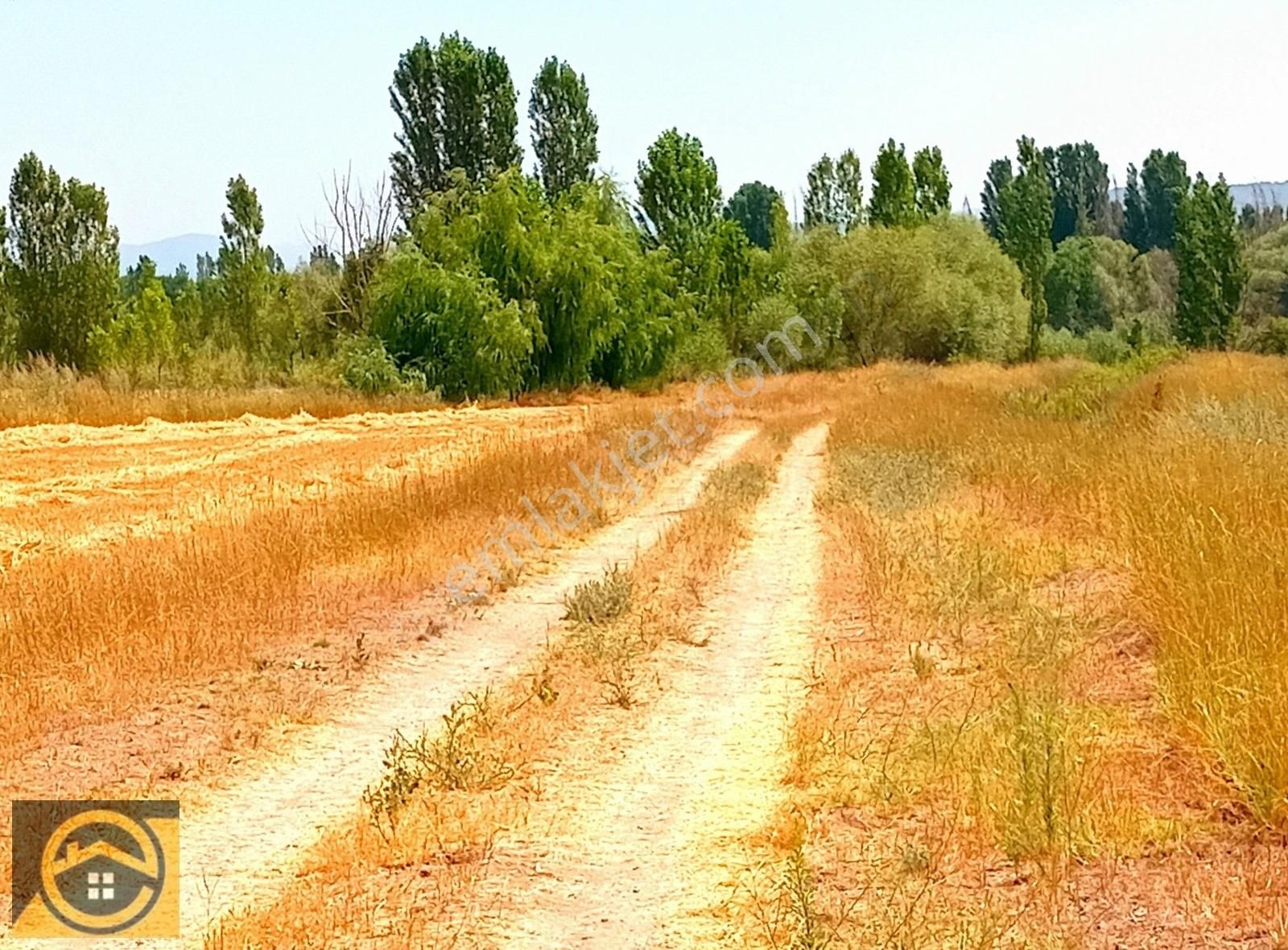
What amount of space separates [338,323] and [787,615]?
4058cm

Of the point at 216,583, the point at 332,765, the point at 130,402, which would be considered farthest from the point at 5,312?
the point at 332,765

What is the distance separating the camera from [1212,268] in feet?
179

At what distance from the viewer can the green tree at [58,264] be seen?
43.4m

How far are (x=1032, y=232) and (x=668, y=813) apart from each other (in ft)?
202

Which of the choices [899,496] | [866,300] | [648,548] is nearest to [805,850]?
[648,548]

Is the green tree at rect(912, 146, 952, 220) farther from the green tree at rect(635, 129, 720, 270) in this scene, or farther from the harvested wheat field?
the harvested wheat field

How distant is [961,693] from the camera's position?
7.08 meters

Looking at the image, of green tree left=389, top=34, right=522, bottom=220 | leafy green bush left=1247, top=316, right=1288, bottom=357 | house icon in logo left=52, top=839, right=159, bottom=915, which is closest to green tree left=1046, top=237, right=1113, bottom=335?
leafy green bush left=1247, top=316, right=1288, bottom=357

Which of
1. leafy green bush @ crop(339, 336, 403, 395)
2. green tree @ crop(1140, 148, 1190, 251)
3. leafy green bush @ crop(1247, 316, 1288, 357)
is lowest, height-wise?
leafy green bush @ crop(1247, 316, 1288, 357)

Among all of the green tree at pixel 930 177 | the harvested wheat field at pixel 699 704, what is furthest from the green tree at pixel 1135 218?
the harvested wheat field at pixel 699 704

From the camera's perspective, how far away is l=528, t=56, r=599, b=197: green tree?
2096 inches

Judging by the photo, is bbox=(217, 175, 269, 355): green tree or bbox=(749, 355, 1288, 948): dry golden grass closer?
bbox=(749, 355, 1288, 948): dry golden grass

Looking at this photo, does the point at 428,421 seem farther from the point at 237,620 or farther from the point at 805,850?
the point at 805,850

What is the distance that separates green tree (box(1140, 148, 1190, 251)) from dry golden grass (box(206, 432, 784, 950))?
376 feet
